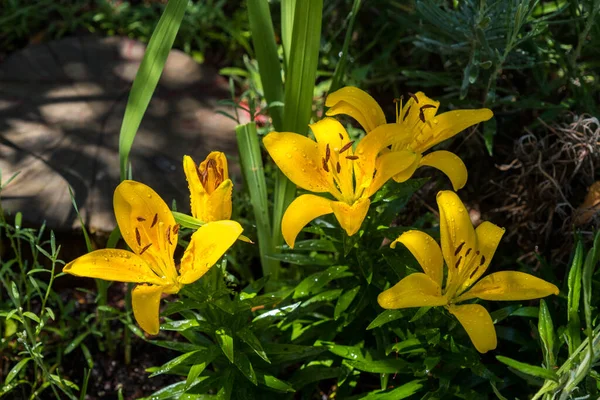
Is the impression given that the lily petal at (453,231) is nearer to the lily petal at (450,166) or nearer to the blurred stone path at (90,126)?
the lily petal at (450,166)

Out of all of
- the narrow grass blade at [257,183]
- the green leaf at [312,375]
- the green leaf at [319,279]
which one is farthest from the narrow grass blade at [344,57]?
the green leaf at [312,375]

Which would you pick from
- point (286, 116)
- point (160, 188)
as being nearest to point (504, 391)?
point (286, 116)

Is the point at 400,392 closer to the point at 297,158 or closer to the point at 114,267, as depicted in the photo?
the point at 297,158

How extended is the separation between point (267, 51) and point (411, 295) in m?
0.75

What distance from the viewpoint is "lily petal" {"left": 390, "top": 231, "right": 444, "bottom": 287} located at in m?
1.29

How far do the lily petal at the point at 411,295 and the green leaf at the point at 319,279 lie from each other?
333 millimetres

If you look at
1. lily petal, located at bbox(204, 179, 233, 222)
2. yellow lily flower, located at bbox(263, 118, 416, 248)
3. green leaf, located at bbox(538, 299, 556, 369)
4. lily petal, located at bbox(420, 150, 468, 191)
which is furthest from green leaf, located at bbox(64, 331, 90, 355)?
green leaf, located at bbox(538, 299, 556, 369)

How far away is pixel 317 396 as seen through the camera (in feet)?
6.17

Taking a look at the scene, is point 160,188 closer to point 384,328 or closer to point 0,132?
point 0,132

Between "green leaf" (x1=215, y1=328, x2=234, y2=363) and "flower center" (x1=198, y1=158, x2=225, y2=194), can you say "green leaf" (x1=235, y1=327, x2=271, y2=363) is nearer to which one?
"green leaf" (x1=215, y1=328, x2=234, y2=363)

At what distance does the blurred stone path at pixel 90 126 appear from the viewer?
2109mm

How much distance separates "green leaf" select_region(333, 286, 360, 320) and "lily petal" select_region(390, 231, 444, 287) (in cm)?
28

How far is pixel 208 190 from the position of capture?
1.34 metres

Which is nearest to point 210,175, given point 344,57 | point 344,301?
point 344,301
